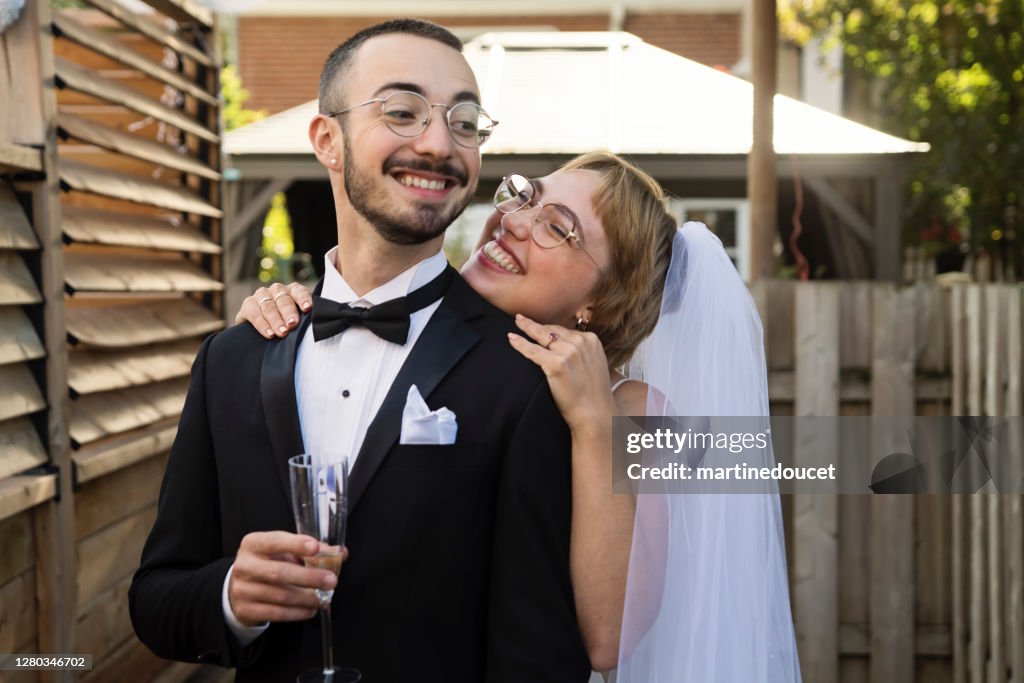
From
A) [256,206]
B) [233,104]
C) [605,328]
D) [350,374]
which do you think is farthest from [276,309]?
[233,104]

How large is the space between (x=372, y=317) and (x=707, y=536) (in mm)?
1126

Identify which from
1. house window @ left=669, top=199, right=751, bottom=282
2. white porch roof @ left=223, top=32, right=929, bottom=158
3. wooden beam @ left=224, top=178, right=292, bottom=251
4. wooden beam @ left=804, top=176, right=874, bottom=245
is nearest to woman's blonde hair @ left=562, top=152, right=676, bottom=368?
white porch roof @ left=223, top=32, right=929, bottom=158

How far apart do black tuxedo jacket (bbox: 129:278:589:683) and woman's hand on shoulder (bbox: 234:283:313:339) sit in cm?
12

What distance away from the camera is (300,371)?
7.48 ft

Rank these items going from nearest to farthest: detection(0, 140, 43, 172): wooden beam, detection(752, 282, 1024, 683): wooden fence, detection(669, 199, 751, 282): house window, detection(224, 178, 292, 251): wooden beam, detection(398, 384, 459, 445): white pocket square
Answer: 1. detection(398, 384, 459, 445): white pocket square
2. detection(0, 140, 43, 172): wooden beam
3. detection(752, 282, 1024, 683): wooden fence
4. detection(224, 178, 292, 251): wooden beam
5. detection(669, 199, 751, 282): house window

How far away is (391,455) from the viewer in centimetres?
208

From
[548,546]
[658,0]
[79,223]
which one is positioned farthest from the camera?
[658,0]

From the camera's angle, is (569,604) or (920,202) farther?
(920,202)

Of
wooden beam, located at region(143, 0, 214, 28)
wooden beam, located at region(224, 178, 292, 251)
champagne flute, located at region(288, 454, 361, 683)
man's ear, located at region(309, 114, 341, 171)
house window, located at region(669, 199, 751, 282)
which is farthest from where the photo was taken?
house window, located at region(669, 199, 751, 282)

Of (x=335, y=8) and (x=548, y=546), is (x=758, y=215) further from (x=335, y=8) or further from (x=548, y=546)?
(x=335, y=8)

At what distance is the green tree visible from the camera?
9648 mm

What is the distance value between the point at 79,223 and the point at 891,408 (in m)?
3.64

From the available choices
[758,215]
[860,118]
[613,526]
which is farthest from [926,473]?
[860,118]

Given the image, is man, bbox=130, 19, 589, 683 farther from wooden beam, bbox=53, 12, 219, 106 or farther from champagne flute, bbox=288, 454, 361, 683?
wooden beam, bbox=53, 12, 219, 106
